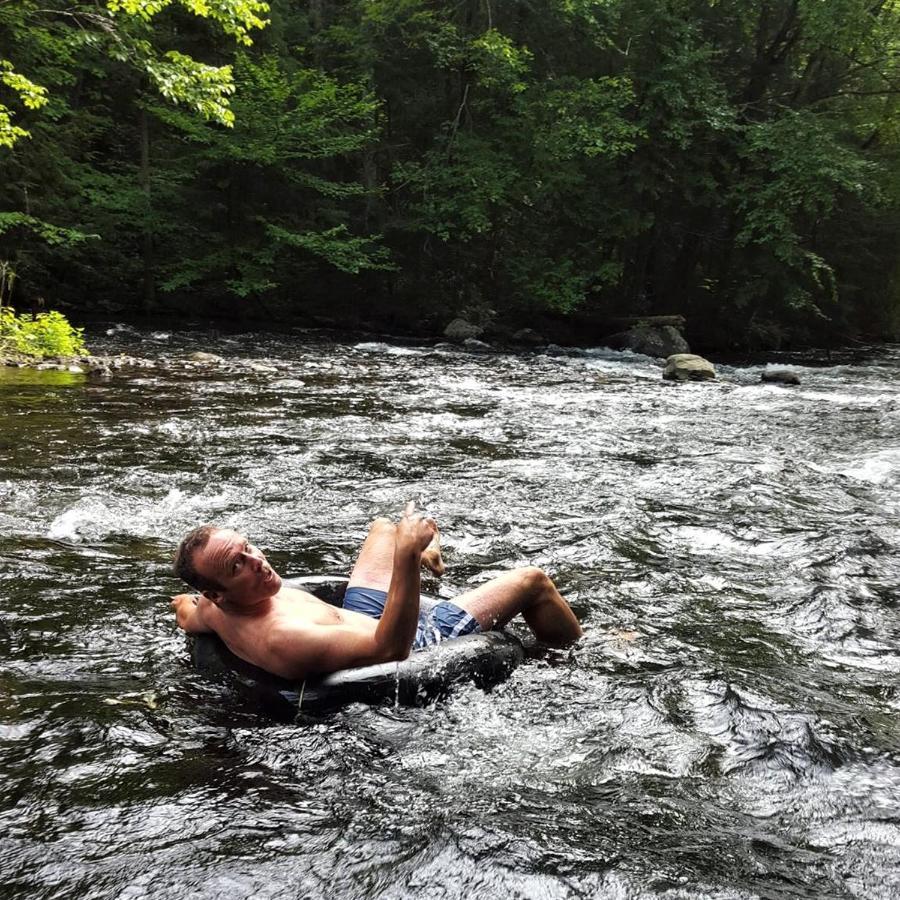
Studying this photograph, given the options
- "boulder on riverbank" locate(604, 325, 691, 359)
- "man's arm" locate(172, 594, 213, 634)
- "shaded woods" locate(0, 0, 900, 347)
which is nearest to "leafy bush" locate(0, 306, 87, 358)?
"shaded woods" locate(0, 0, 900, 347)

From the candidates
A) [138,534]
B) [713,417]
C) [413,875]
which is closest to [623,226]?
[713,417]

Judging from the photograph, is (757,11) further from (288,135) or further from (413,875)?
(413,875)

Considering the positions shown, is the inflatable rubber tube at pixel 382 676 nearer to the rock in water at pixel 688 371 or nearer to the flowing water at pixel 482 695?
the flowing water at pixel 482 695

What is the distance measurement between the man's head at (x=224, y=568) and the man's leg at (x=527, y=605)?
3.44 feet

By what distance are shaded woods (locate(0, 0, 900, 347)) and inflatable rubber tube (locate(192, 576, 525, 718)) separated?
16367 mm

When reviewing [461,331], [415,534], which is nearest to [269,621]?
[415,534]

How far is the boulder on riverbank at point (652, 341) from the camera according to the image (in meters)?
19.3

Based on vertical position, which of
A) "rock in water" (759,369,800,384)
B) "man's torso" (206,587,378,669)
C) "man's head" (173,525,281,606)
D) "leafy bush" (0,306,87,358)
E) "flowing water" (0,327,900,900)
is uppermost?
"leafy bush" (0,306,87,358)

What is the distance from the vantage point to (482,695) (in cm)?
337

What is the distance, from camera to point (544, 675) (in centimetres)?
359

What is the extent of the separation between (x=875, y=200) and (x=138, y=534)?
2113 centimetres

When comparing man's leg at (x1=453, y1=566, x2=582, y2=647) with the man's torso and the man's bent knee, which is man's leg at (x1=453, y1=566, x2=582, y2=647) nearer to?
the man's bent knee

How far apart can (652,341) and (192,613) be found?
1766 cm

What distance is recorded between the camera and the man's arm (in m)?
3.48
